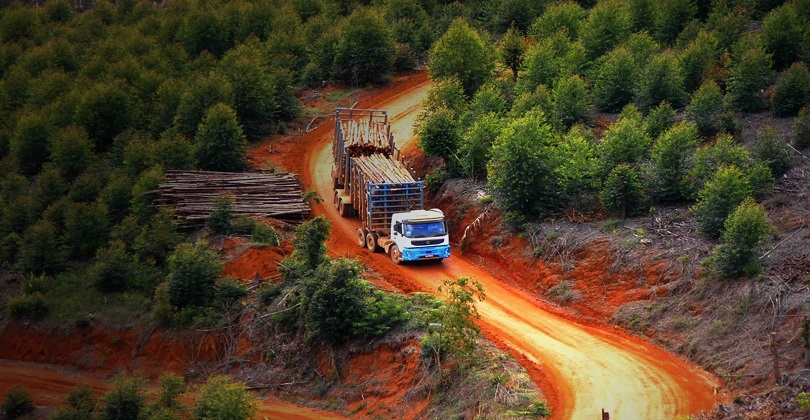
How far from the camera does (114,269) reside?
47156 millimetres

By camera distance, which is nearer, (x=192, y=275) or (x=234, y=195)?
(x=192, y=275)

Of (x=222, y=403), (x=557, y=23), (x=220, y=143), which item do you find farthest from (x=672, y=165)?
(x=557, y=23)

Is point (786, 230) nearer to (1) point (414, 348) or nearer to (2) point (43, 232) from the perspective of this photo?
(1) point (414, 348)

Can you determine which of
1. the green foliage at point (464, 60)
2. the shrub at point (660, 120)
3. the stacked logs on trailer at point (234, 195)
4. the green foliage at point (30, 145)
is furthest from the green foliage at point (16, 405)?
the green foliage at point (464, 60)

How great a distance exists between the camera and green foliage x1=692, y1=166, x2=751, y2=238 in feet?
123

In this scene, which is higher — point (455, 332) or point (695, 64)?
point (695, 64)

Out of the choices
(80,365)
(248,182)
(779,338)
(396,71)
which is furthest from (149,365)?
(396,71)

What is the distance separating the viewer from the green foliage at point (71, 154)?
57.7 meters

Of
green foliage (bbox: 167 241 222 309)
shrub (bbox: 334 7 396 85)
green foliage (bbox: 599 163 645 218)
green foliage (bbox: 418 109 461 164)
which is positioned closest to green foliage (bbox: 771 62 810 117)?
green foliage (bbox: 599 163 645 218)

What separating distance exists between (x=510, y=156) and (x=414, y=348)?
37.5 feet

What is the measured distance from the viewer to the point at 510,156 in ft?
143

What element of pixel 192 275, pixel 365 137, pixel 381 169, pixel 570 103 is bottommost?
pixel 192 275

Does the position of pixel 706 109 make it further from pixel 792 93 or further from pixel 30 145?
pixel 30 145

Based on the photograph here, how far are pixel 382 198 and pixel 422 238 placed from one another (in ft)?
10.3
